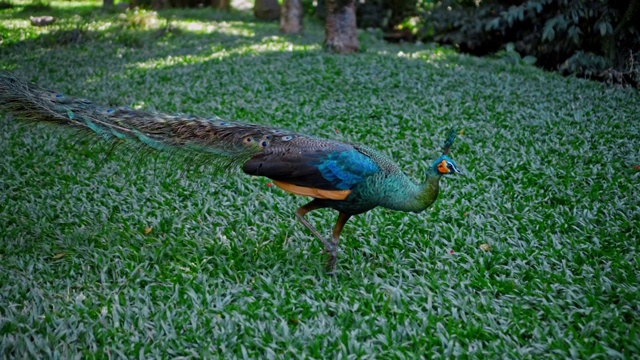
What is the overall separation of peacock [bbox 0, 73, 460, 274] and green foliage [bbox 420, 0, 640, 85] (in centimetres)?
662

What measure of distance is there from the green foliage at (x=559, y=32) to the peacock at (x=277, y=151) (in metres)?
6.62

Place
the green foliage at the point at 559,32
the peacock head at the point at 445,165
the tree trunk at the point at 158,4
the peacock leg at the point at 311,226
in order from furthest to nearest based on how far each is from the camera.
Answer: the tree trunk at the point at 158,4 < the green foliage at the point at 559,32 < the peacock leg at the point at 311,226 < the peacock head at the point at 445,165

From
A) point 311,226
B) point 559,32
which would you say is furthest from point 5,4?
point 311,226

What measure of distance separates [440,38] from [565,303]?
10.9m

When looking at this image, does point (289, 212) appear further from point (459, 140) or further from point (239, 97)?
point (239, 97)

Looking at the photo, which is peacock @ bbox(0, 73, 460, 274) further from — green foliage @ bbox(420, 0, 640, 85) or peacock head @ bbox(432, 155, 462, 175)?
green foliage @ bbox(420, 0, 640, 85)

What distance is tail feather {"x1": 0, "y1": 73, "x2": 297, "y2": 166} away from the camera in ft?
13.4

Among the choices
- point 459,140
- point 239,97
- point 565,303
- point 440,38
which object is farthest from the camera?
point 440,38

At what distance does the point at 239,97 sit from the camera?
331 inches

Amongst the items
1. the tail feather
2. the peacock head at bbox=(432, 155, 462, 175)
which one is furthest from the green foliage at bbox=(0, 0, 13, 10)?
the peacock head at bbox=(432, 155, 462, 175)

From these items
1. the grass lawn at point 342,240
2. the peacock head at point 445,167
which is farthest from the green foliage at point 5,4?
the peacock head at point 445,167

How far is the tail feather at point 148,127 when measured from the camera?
4.10 meters

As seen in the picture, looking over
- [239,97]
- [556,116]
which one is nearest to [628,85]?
[556,116]

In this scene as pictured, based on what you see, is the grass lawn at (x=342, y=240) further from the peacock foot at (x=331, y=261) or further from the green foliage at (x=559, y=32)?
the green foliage at (x=559, y=32)
